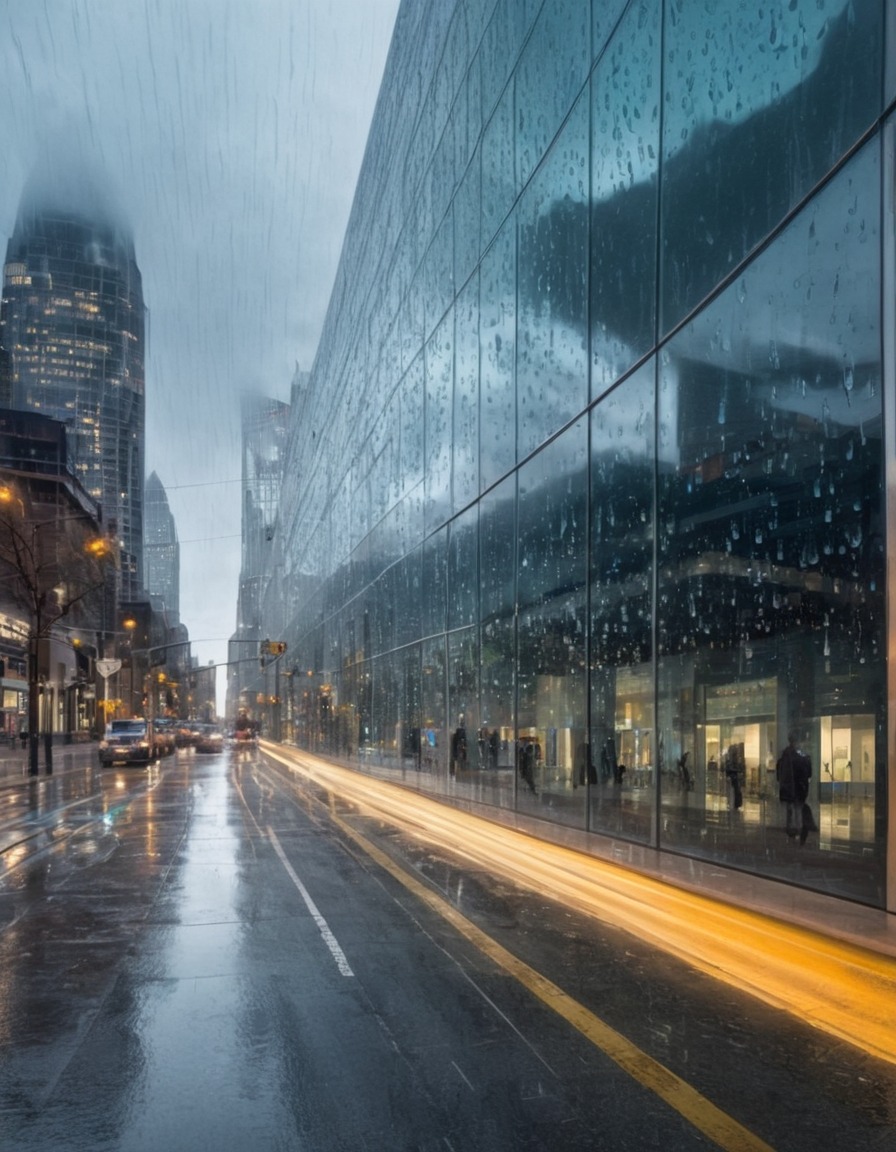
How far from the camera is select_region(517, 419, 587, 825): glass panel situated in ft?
61.1

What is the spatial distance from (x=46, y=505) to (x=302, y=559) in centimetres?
2565

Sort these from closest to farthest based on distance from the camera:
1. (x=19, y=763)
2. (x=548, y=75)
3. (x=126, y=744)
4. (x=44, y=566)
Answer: (x=548, y=75) → (x=44, y=566) → (x=19, y=763) → (x=126, y=744)

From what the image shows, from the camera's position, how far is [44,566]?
40844 millimetres

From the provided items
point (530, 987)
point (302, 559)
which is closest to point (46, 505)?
point (302, 559)

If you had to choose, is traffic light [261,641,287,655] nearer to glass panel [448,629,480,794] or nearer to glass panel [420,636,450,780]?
glass panel [420,636,450,780]

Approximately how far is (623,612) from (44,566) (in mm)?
30200

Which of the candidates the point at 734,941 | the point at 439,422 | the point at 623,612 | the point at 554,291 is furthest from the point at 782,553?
the point at 439,422

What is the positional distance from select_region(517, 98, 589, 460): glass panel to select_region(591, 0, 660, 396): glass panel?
62 centimetres

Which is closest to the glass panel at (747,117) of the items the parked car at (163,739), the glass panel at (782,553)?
the glass panel at (782,553)

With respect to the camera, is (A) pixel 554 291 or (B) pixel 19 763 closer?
(A) pixel 554 291

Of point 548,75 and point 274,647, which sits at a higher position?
point 548,75

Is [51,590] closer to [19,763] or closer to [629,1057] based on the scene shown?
[19,763]

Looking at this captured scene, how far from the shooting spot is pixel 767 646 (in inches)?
508

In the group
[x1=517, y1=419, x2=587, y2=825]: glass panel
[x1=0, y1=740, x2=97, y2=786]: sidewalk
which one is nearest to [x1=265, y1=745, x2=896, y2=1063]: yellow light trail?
[x1=517, y1=419, x2=587, y2=825]: glass panel
